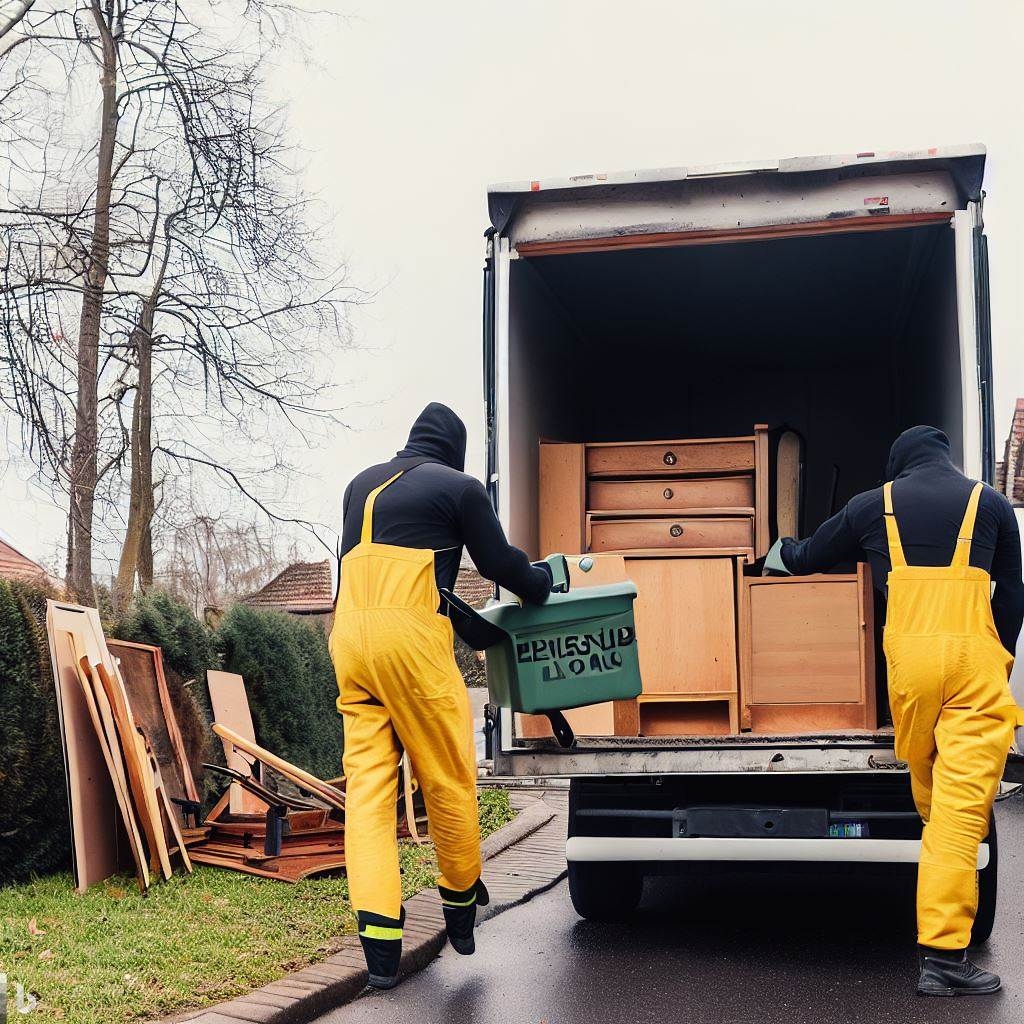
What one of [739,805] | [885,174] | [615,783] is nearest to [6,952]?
[615,783]

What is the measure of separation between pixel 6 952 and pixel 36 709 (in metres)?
1.71

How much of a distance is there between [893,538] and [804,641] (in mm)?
1059

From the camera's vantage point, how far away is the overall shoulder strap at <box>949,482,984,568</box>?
14.8ft

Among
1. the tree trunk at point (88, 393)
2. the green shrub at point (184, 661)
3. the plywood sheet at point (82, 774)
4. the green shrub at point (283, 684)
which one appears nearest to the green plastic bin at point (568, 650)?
the plywood sheet at point (82, 774)

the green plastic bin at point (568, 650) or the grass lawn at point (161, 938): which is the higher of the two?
the green plastic bin at point (568, 650)

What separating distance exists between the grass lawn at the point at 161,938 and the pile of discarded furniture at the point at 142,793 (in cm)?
16

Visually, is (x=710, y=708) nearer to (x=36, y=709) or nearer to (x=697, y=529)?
(x=697, y=529)

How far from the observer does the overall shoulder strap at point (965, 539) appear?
14.8 feet

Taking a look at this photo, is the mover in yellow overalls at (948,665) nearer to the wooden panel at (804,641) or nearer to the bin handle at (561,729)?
the wooden panel at (804,641)

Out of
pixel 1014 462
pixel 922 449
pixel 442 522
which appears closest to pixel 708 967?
pixel 442 522

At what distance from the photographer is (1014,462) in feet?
72.6

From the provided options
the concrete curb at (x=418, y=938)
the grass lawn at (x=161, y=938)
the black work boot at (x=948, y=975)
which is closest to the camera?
the concrete curb at (x=418, y=938)

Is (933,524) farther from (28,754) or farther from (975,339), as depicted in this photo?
(28,754)

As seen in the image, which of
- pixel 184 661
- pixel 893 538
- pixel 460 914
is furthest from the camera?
pixel 184 661
